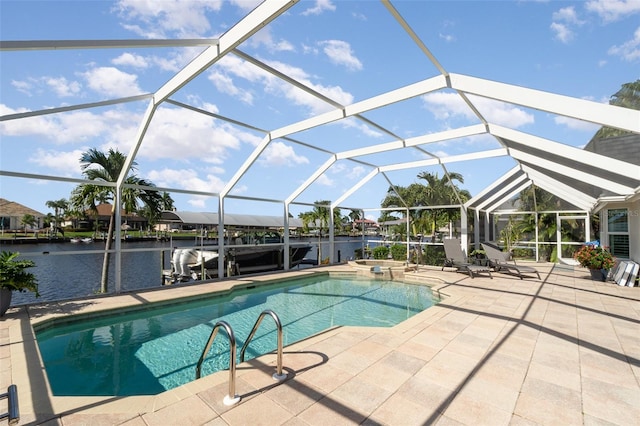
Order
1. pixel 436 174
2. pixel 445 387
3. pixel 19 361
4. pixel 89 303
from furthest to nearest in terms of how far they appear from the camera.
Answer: pixel 436 174 < pixel 89 303 < pixel 19 361 < pixel 445 387

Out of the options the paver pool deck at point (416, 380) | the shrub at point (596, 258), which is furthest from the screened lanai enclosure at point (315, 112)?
the paver pool deck at point (416, 380)

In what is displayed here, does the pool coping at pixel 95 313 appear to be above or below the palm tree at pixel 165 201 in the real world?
below

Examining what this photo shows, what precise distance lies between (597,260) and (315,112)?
9892 millimetres

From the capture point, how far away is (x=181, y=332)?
6.14 metres

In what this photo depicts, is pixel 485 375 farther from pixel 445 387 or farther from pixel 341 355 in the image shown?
pixel 341 355

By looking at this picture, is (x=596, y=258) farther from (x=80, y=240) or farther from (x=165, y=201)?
(x=80, y=240)

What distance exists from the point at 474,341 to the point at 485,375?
1.12 m

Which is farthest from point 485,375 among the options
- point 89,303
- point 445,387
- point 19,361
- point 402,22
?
point 89,303

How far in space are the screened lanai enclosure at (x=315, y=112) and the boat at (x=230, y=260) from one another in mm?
3470

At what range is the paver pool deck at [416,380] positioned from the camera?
2.71 meters

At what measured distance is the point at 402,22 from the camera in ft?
14.5

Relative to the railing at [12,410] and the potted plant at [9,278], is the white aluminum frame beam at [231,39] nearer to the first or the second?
the potted plant at [9,278]

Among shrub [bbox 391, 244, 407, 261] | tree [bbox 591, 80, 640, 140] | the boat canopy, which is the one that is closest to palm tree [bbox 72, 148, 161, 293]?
the boat canopy

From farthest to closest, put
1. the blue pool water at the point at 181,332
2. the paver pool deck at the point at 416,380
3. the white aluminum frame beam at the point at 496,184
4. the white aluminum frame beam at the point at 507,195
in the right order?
the white aluminum frame beam at the point at 507,195 → the white aluminum frame beam at the point at 496,184 → the blue pool water at the point at 181,332 → the paver pool deck at the point at 416,380
